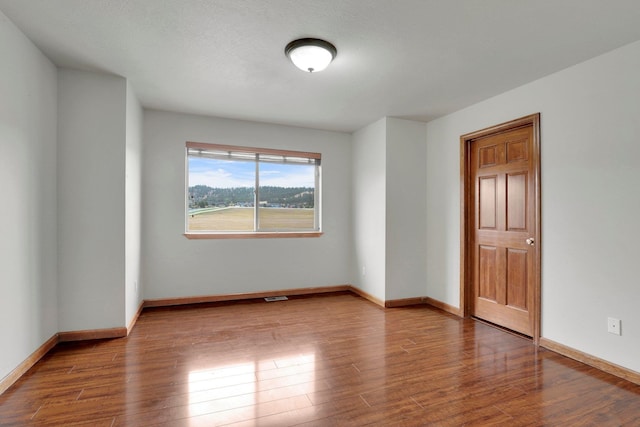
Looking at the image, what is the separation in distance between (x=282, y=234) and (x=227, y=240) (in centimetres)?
77

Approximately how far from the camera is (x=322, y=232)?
15.9ft

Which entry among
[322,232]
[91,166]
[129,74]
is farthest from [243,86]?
[322,232]

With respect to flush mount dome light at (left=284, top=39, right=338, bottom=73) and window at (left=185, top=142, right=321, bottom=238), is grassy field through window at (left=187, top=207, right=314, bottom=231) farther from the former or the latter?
flush mount dome light at (left=284, top=39, right=338, bottom=73)

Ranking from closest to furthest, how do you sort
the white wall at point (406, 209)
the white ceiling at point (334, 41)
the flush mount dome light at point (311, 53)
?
the white ceiling at point (334, 41), the flush mount dome light at point (311, 53), the white wall at point (406, 209)

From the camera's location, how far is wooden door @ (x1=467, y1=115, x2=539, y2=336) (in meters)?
3.04

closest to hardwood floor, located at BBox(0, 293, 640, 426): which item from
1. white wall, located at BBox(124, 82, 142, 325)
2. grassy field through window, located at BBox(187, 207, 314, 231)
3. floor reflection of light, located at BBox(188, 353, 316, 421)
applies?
floor reflection of light, located at BBox(188, 353, 316, 421)

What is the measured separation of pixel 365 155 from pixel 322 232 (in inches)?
51.2

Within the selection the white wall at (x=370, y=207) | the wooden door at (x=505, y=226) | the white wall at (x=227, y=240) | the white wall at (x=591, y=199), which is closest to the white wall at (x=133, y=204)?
the white wall at (x=227, y=240)

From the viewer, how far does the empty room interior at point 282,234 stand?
2043 millimetres

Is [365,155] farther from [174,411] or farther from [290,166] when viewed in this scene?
[174,411]

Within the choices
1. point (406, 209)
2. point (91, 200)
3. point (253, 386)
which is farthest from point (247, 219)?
point (253, 386)

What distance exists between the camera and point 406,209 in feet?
13.9

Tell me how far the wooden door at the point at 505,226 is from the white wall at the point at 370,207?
1.04 m

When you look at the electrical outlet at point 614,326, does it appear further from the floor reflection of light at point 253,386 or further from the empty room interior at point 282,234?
the floor reflection of light at point 253,386
